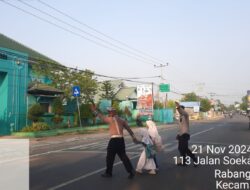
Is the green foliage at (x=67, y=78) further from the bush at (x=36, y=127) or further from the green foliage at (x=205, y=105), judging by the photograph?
the green foliage at (x=205, y=105)

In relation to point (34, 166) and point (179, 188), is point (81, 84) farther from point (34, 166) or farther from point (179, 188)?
point (179, 188)

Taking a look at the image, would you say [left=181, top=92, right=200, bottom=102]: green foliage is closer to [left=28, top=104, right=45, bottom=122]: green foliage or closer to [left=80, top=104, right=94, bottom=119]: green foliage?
[left=80, top=104, right=94, bottom=119]: green foliage

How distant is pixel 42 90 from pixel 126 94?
31.2m

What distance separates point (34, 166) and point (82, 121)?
22973 mm

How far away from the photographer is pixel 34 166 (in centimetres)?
1174

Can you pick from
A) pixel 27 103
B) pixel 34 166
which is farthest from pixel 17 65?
pixel 34 166

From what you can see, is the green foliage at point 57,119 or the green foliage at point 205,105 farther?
the green foliage at point 205,105

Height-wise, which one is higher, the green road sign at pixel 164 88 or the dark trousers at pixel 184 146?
the green road sign at pixel 164 88

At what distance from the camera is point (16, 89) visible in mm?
27922

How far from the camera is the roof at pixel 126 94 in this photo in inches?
2307

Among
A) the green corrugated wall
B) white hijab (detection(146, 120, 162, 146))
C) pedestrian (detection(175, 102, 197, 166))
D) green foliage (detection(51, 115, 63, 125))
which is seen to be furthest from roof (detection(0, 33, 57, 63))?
white hijab (detection(146, 120, 162, 146))

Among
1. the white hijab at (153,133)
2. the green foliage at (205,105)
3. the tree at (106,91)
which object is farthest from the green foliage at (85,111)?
the green foliage at (205,105)

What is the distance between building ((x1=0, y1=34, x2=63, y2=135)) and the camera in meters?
27.1

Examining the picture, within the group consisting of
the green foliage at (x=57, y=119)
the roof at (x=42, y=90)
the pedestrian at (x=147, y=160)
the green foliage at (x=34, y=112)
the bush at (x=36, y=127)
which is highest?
the roof at (x=42, y=90)
